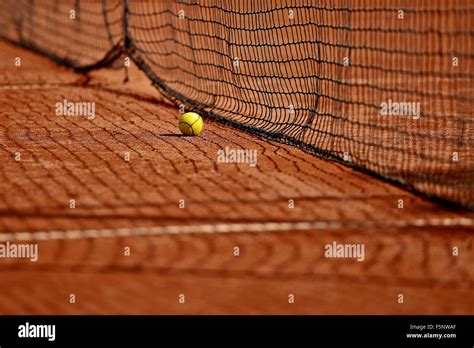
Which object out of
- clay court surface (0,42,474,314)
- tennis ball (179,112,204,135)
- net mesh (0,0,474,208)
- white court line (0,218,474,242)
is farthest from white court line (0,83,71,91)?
white court line (0,218,474,242)

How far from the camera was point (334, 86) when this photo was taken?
14.6 m

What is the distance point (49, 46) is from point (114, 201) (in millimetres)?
12954

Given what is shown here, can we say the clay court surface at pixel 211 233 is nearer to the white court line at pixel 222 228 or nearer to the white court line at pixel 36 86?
the white court line at pixel 222 228

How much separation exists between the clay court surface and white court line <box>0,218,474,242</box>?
0.02 metres

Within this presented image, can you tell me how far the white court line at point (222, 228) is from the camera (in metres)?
7.66

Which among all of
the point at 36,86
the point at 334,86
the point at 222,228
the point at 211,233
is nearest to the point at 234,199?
the point at 222,228

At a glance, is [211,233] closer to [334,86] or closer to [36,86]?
[334,86]

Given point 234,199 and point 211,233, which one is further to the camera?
point 234,199

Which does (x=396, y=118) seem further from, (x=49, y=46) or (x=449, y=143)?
(x=49, y=46)

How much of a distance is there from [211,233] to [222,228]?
5.5 inches

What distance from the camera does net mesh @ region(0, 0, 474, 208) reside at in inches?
407

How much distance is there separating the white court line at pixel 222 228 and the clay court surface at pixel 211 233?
0.02 meters

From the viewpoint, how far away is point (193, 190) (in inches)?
353

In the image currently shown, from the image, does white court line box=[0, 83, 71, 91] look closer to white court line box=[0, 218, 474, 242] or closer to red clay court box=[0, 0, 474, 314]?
red clay court box=[0, 0, 474, 314]
